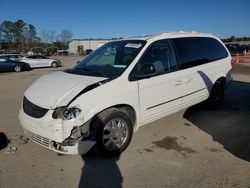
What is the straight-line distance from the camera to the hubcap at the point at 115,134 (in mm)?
4059

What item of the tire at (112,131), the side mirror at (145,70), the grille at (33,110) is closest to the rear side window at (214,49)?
the side mirror at (145,70)

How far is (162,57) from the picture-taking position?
4.93 metres

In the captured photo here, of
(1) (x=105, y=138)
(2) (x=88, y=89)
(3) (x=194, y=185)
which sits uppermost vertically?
(2) (x=88, y=89)

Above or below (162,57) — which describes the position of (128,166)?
below

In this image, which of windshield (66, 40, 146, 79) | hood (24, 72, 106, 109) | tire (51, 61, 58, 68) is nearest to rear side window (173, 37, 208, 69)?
windshield (66, 40, 146, 79)

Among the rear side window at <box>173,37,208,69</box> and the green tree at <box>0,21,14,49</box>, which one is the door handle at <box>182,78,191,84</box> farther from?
the green tree at <box>0,21,14,49</box>

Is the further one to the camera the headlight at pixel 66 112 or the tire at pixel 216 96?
the tire at pixel 216 96

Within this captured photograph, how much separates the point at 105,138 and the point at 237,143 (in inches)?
93.2

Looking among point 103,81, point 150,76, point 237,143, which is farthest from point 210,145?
point 103,81

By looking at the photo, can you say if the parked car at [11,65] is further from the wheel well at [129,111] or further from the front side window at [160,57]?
the wheel well at [129,111]

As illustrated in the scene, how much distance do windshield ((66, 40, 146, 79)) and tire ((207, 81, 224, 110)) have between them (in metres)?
2.63

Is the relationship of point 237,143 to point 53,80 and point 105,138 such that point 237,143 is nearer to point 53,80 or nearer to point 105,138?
point 105,138

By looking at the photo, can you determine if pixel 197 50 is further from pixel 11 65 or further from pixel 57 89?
pixel 11 65

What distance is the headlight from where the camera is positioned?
3.62 m
